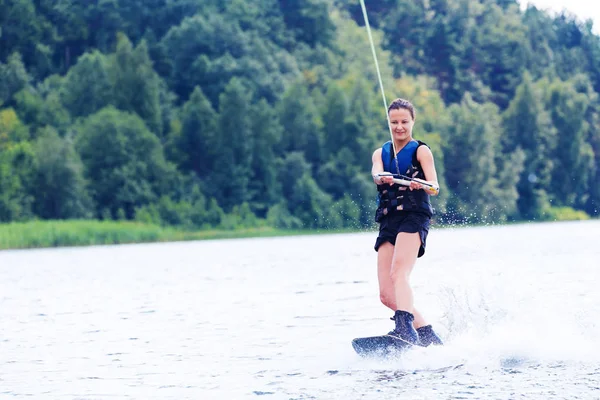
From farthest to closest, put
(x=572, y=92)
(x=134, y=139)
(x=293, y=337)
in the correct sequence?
(x=572, y=92)
(x=134, y=139)
(x=293, y=337)

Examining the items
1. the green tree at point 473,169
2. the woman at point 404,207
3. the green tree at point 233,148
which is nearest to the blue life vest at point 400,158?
the woman at point 404,207

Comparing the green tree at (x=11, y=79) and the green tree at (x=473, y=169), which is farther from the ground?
the green tree at (x=11, y=79)

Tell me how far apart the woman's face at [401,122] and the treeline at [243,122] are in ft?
165

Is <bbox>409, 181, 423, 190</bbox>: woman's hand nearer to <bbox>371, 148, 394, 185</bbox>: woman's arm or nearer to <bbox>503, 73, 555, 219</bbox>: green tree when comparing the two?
<bbox>371, 148, 394, 185</bbox>: woman's arm

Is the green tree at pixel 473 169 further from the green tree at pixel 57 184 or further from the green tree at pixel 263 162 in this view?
the green tree at pixel 57 184

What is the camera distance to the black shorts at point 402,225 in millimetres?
9258

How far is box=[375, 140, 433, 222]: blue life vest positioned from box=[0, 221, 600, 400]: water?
1.07 metres

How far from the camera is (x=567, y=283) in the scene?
1711 centimetres

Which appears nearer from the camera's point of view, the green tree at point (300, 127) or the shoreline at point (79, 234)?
the shoreline at point (79, 234)

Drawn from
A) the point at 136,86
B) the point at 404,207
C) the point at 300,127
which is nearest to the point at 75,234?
the point at 136,86

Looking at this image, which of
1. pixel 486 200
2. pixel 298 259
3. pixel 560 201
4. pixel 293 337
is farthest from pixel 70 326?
pixel 560 201

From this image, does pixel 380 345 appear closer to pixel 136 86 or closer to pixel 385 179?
pixel 385 179

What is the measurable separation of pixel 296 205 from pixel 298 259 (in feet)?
124

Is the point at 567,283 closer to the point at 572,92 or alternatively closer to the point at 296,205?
the point at 296,205
